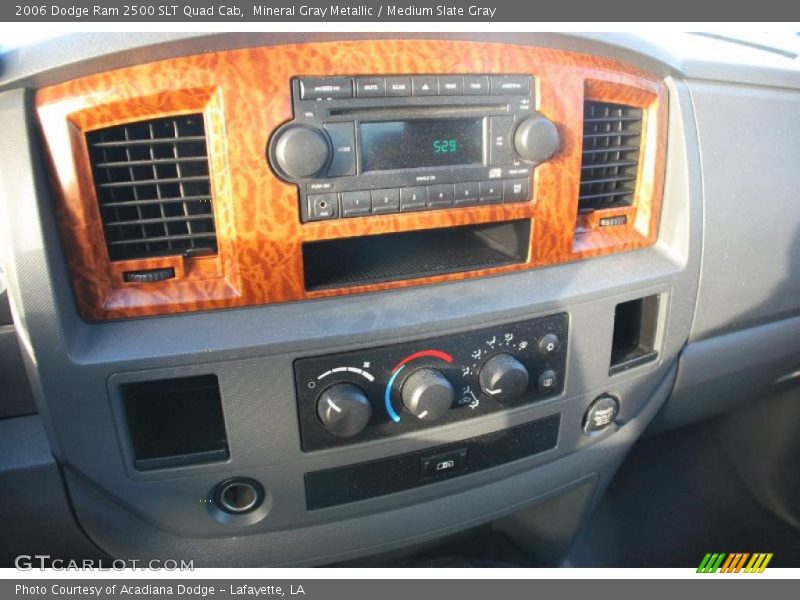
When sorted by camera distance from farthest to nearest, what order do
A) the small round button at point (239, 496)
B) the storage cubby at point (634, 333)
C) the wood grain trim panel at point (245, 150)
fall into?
the storage cubby at point (634, 333) < the small round button at point (239, 496) < the wood grain trim panel at point (245, 150)

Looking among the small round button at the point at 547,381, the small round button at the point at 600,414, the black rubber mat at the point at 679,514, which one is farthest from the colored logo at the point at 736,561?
the small round button at the point at 547,381

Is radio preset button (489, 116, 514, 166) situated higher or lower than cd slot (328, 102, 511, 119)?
lower

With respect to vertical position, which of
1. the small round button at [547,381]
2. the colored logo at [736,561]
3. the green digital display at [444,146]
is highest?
the green digital display at [444,146]

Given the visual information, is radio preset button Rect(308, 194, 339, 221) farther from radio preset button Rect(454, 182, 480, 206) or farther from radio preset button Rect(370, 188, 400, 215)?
radio preset button Rect(454, 182, 480, 206)

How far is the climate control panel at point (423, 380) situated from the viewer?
33.9 inches

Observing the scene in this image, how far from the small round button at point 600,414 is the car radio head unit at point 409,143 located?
17.7 inches

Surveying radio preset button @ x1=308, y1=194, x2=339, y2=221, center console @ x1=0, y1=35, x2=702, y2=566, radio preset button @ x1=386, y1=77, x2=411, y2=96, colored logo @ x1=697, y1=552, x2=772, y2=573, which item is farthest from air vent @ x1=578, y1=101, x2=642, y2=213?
colored logo @ x1=697, y1=552, x2=772, y2=573

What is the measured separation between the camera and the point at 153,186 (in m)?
0.77

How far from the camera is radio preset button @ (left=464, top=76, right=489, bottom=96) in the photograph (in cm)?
84

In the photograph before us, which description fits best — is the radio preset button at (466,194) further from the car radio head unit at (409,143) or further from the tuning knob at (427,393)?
the tuning knob at (427,393)

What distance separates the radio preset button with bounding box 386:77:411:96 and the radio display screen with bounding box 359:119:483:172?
38 millimetres

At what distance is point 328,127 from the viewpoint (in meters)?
0.79

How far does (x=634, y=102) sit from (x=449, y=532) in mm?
839
